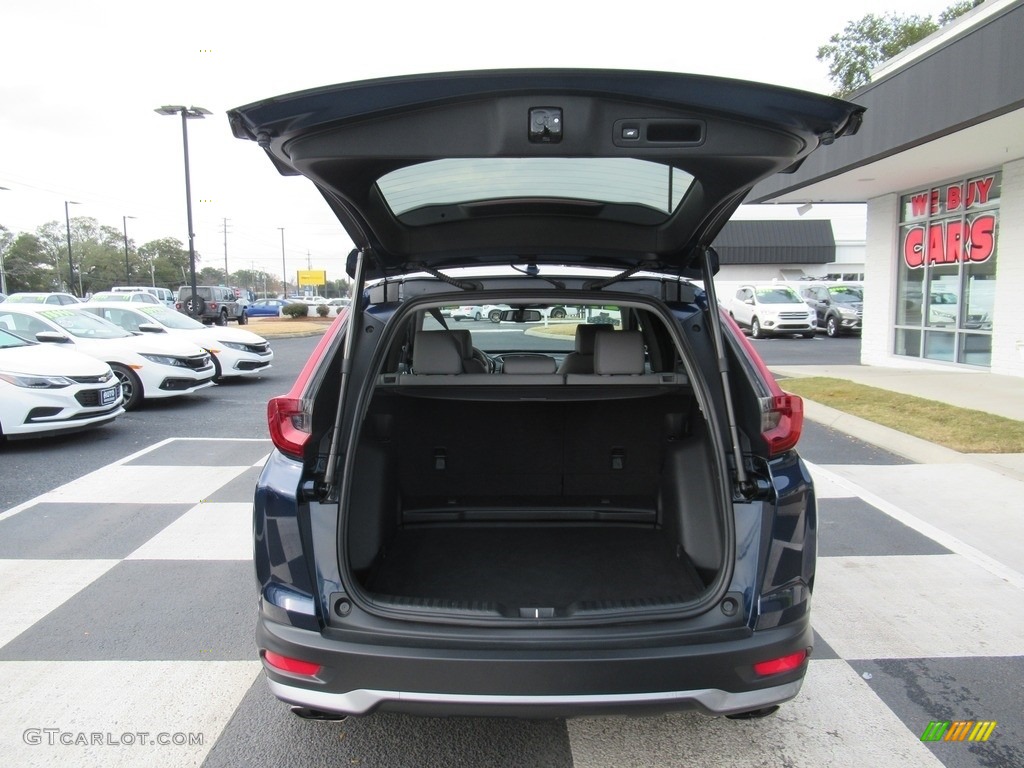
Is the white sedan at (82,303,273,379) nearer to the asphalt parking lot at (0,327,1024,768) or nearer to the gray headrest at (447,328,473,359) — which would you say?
the asphalt parking lot at (0,327,1024,768)

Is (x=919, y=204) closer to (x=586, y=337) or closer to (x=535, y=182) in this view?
(x=586, y=337)

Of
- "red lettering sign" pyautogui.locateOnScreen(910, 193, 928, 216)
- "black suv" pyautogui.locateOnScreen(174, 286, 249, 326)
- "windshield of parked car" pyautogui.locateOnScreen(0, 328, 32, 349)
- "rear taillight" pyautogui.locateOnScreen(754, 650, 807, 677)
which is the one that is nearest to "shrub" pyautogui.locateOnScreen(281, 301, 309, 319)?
"black suv" pyautogui.locateOnScreen(174, 286, 249, 326)

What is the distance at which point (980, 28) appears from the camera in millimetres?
8641

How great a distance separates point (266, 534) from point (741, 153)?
184 cm

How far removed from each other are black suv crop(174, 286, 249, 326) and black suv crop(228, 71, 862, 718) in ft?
92.5

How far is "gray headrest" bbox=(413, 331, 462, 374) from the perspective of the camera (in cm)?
311

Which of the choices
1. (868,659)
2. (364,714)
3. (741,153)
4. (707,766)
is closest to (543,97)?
(741,153)

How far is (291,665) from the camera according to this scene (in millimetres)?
2166

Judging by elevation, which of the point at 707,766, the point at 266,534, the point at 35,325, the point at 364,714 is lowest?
the point at 707,766

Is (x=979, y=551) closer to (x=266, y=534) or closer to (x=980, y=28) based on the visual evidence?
(x=266, y=534)

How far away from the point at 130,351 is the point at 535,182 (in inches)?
349

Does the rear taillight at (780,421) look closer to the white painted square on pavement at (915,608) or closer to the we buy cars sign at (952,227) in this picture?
the white painted square on pavement at (915,608)

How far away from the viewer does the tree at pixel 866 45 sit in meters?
37.3

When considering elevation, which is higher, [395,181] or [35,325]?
[395,181]
